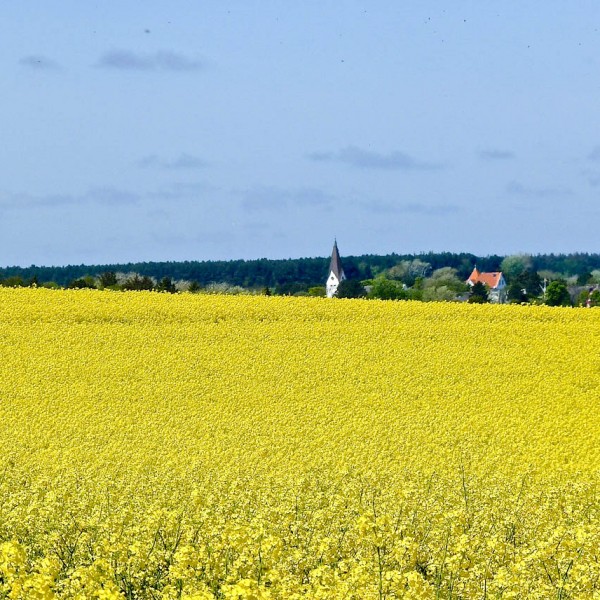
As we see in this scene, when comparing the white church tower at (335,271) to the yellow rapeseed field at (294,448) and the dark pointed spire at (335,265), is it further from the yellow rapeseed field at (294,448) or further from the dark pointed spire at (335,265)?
the yellow rapeseed field at (294,448)

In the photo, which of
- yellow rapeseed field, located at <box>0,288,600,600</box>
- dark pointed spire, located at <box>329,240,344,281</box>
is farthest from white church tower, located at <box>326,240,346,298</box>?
yellow rapeseed field, located at <box>0,288,600,600</box>

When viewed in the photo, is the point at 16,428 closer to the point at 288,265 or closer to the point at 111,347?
the point at 111,347

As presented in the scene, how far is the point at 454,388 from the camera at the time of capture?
100 feet

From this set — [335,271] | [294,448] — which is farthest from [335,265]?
[294,448]

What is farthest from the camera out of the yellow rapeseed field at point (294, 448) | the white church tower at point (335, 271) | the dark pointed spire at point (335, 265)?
the dark pointed spire at point (335, 265)

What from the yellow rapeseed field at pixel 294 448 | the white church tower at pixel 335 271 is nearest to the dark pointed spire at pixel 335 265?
the white church tower at pixel 335 271

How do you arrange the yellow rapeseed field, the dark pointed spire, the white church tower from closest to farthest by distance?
1. the yellow rapeseed field
2. the white church tower
3. the dark pointed spire

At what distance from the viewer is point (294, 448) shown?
2408 centimetres

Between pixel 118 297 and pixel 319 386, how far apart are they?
14344 mm

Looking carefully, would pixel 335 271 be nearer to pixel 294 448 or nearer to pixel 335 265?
pixel 335 265

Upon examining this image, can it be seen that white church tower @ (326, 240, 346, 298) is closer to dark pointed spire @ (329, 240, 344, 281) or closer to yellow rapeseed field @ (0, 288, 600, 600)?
dark pointed spire @ (329, 240, 344, 281)

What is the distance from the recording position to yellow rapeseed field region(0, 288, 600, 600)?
9656 millimetres

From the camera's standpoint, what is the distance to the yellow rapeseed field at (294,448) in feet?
31.7

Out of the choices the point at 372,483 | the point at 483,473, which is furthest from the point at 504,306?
the point at 372,483
